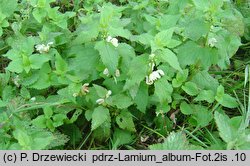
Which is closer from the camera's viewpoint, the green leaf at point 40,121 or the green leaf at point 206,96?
the green leaf at point 40,121

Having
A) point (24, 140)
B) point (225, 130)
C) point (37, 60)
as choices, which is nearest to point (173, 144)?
point (225, 130)

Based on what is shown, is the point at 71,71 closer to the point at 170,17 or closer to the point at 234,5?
the point at 170,17

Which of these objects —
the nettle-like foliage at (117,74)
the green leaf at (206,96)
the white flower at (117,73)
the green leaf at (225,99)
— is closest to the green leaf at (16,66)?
the nettle-like foliage at (117,74)

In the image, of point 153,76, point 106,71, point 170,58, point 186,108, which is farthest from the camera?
point 186,108

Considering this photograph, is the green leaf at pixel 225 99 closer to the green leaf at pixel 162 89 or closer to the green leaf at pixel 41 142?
the green leaf at pixel 162 89

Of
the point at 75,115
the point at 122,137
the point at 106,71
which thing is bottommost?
the point at 122,137

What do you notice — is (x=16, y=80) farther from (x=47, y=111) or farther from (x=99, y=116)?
(x=99, y=116)
